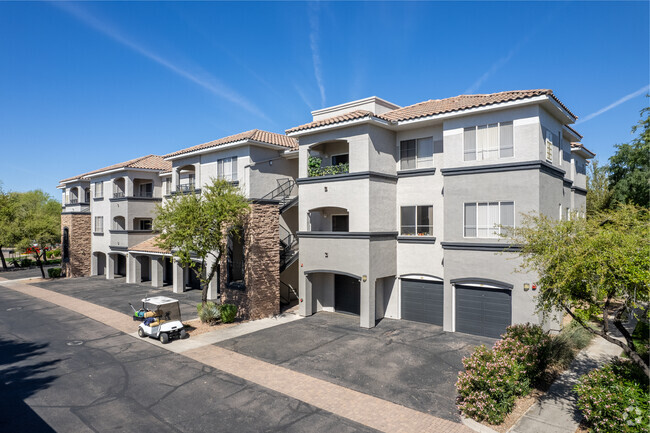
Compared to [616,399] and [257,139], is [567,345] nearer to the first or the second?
[616,399]

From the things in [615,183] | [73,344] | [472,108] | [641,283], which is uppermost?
[472,108]

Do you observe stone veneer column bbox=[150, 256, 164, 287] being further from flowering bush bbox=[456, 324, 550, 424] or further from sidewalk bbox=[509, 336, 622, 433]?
sidewalk bbox=[509, 336, 622, 433]

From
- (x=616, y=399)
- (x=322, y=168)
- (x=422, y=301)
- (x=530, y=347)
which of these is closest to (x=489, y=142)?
(x=422, y=301)

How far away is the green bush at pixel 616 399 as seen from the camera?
815cm

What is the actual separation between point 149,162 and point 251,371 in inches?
1179

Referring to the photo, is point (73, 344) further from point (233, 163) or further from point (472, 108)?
point (472, 108)

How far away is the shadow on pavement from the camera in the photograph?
10.7m

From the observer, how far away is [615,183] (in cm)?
3284

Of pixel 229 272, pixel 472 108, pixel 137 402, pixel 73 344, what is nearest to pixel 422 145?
pixel 472 108

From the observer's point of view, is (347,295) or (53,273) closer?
(347,295)

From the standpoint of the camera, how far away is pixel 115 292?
31.0m

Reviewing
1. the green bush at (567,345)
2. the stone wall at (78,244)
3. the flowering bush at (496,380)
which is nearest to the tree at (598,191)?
the green bush at (567,345)

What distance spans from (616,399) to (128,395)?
13.6 metres

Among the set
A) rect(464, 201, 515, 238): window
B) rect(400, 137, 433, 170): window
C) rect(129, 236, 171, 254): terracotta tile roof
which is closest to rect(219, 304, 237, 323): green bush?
rect(400, 137, 433, 170): window
